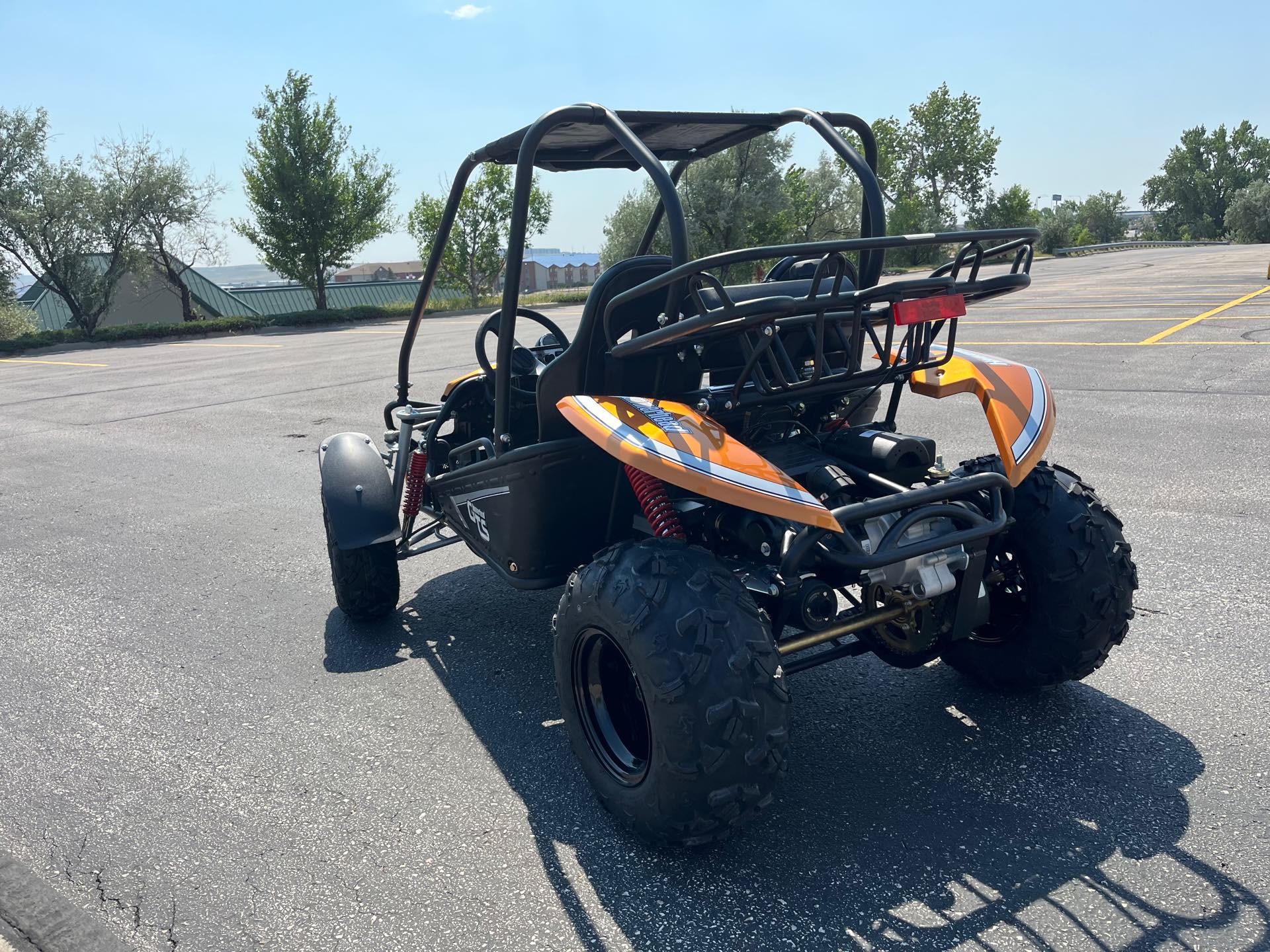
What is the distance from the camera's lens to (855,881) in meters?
2.53

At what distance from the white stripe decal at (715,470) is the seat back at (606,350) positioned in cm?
52

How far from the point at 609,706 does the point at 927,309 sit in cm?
150

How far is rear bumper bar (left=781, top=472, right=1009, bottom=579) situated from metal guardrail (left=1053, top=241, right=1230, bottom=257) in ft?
177

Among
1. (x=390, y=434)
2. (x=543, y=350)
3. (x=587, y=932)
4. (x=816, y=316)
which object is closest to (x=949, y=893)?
(x=587, y=932)

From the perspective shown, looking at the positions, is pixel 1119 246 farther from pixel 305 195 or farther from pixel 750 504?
pixel 750 504

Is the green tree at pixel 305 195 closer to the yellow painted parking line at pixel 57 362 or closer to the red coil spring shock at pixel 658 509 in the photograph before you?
the yellow painted parking line at pixel 57 362

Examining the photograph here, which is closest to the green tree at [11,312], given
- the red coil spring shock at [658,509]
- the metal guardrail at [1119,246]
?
the red coil spring shock at [658,509]

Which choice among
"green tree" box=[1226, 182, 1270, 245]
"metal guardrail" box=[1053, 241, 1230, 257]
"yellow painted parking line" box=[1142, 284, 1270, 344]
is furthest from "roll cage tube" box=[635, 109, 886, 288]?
"green tree" box=[1226, 182, 1270, 245]

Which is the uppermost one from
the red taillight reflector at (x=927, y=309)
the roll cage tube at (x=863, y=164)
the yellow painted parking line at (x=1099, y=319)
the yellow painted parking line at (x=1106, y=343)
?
the roll cage tube at (x=863, y=164)

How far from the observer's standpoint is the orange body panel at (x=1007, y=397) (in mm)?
2990

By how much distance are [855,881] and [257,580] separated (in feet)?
12.9

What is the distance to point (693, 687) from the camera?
2369 millimetres

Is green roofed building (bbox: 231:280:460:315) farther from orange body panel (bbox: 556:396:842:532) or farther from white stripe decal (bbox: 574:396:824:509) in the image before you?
white stripe decal (bbox: 574:396:824:509)

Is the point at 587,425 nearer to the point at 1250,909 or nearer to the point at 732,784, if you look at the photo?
the point at 732,784
